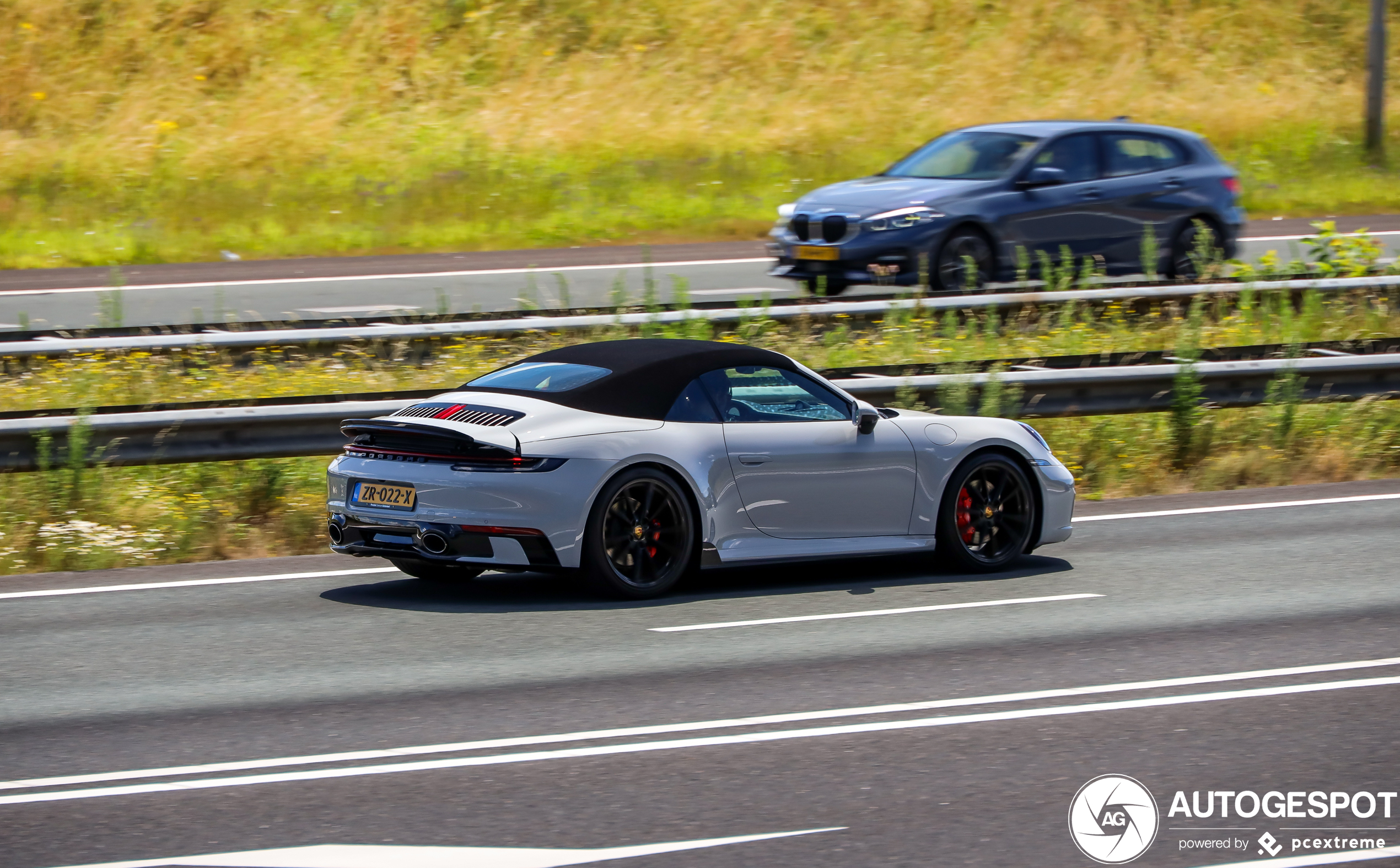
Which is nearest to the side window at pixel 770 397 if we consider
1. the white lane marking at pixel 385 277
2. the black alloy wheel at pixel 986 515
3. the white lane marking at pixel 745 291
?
the black alloy wheel at pixel 986 515

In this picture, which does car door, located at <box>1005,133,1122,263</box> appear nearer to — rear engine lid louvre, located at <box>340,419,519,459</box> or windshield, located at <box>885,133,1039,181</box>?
windshield, located at <box>885,133,1039,181</box>

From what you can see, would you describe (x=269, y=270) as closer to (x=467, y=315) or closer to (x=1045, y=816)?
(x=467, y=315)

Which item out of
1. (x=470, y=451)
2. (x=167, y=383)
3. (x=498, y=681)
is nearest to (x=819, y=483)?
Result: (x=470, y=451)

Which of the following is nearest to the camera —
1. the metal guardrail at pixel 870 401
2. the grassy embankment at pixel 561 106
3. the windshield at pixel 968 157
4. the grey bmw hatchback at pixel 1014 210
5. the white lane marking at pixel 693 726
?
the white lane marking at pixel 693 726

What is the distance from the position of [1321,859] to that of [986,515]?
4.51m

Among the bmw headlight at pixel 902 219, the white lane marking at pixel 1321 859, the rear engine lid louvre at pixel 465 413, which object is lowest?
the white lane marking at pixel 1321 859

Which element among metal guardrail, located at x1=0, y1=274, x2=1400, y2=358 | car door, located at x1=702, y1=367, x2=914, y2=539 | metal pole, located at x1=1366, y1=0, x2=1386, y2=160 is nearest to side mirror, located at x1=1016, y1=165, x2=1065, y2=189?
metal guardrail, located at x1=0, y1=274, x2=1400, y2=358

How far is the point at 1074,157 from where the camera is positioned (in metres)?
17.3

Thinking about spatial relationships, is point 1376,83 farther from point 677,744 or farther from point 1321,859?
point 1321,859

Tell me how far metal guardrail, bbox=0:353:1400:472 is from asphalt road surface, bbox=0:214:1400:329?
3.96m

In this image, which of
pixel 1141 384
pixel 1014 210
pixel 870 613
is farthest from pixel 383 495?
pixel 1014 210

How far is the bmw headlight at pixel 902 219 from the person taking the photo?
16.0 metres

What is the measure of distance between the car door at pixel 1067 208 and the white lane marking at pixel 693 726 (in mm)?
9799

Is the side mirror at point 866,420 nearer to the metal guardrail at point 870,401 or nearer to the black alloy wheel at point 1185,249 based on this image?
the metal guardrail at point 870,401
